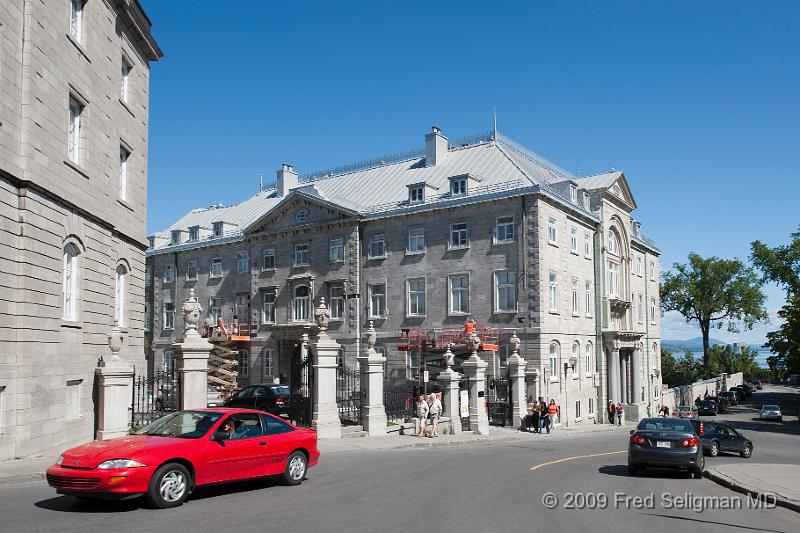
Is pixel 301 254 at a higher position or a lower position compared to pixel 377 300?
higher

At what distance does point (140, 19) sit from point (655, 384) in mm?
50437

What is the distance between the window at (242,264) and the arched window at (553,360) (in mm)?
22352

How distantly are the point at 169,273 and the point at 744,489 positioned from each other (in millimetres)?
49713

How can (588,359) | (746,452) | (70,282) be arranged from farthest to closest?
1. (588,359)
2. (746,452)
3. (70,282)

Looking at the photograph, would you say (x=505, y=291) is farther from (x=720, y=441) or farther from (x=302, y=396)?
(x=302, y=396)

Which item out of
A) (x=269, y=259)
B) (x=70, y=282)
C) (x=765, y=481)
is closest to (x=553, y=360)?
(x=269, y=259)

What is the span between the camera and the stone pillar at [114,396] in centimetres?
1794

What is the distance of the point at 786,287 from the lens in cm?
6012

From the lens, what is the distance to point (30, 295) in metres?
17.0

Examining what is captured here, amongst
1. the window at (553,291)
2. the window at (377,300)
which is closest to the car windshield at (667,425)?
the window at (553,291)

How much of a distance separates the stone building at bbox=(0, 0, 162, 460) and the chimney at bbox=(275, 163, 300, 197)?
3088 centimetres

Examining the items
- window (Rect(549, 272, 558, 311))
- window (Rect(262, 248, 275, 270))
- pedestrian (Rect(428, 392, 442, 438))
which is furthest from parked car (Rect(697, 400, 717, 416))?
pedestrian (Rect(428, 392, 442, 438))

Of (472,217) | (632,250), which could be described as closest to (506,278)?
(472,217)

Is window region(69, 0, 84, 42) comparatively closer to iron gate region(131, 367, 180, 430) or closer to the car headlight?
iron gate region(131, 367, 180, 430)
